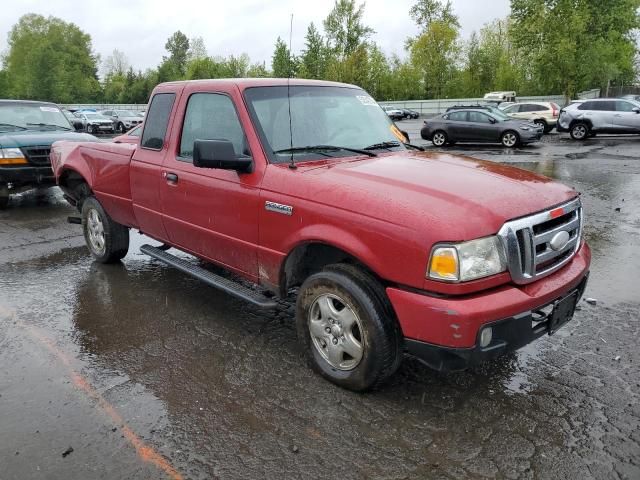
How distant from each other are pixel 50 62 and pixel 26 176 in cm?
7527

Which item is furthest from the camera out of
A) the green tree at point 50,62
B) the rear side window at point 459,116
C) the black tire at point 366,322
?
the green tree at point 50,62

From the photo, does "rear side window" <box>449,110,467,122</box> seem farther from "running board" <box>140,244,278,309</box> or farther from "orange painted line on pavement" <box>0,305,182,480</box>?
"orange painted line on pavement" <box>0,305,182,480</box>

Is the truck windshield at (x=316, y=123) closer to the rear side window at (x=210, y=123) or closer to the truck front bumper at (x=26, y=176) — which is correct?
the rear side window at (x=210, y=123)

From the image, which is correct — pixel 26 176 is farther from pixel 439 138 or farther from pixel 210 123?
pixel 439 138

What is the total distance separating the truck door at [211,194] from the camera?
3.88m

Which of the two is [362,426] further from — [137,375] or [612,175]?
[612,175]

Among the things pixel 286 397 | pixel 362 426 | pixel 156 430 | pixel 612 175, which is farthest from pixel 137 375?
pixel 612 175

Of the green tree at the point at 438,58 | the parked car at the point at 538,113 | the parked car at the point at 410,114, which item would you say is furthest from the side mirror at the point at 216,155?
the green tree at the point at 438,58

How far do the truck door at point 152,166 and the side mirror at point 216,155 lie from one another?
1.20 m

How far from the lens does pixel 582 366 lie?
3748 millimetres

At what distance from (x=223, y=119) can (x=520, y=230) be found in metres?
2.38

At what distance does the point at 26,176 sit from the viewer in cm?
879

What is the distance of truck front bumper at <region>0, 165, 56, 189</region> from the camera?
8.70 metres

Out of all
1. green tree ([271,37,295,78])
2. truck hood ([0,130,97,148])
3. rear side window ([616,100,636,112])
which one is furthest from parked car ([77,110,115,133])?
rear side window ([616,100,636,112])
